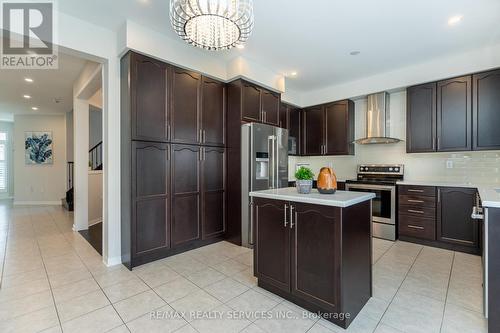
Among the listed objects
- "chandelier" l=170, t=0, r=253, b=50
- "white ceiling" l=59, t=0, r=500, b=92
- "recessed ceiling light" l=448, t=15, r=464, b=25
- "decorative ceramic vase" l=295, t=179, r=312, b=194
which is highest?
"white ceiling" l=59, t=0, r=500, b=92

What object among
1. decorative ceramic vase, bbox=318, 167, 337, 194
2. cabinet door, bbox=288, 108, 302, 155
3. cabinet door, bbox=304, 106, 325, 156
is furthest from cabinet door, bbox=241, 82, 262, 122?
decorative ceramic vase, bbox=318, 167, 337, 194

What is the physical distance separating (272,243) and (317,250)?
1.51ft

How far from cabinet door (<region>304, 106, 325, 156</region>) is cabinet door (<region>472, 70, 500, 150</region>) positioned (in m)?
2.33

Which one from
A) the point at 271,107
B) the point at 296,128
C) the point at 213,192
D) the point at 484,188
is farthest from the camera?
the point at 296,128

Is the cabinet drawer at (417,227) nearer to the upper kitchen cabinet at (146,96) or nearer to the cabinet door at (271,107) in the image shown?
the cabinet door at (271,107)

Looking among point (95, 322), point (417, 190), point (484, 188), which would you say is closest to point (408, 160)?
point (417, 190)

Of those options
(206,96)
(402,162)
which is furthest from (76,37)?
(402,162)

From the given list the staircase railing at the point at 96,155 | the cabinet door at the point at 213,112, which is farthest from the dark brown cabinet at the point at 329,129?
the staircase railing at the point at 96,155

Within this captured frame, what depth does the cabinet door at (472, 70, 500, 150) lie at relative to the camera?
326 cm

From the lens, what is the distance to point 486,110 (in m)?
3.33

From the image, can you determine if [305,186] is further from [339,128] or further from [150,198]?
[339,128]

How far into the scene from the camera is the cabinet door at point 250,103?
3.66m

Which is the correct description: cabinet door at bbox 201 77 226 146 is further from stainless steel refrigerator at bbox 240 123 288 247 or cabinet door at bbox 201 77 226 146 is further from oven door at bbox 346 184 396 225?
oven door at bbox 346 184 396 225

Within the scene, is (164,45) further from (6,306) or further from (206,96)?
(6,306)
